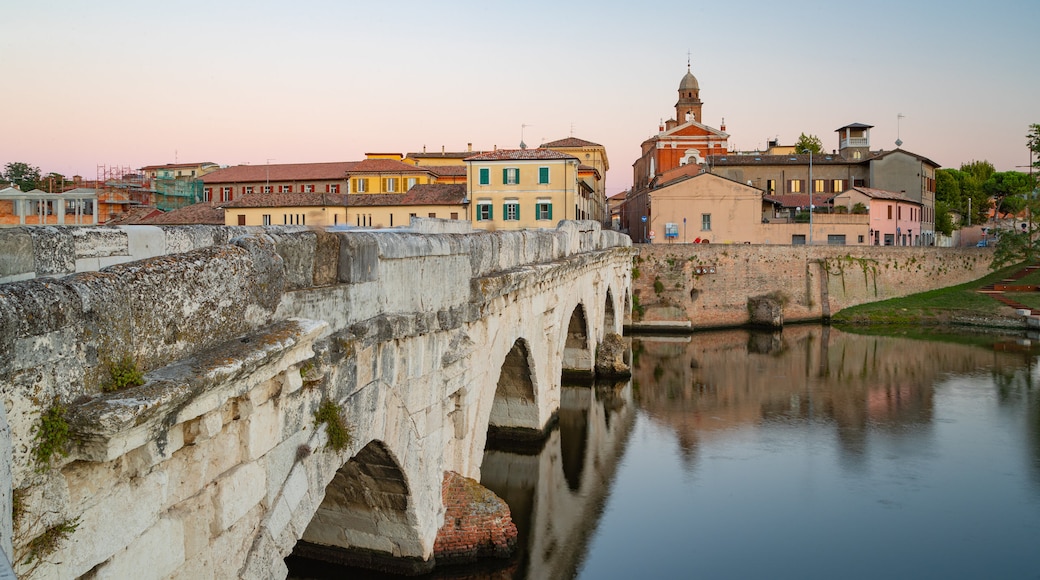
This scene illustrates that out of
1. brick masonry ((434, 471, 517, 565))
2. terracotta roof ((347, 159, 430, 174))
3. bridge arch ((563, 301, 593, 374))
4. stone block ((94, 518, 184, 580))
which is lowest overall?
brick masonry ((434, 471, 517, 565))

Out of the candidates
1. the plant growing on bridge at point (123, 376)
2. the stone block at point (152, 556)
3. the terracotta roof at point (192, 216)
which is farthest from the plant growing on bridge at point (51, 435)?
the terracotta roof at point (192, 216)

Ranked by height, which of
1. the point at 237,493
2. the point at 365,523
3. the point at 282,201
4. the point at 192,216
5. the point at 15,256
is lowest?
the point at 365,523

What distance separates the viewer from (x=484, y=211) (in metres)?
41.0

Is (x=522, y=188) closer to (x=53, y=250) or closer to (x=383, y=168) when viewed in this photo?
(x=383, y=168)

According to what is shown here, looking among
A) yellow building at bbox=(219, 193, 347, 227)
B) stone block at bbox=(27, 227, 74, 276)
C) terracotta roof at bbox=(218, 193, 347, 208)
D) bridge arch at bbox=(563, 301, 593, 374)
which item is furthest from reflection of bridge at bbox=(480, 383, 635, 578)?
terracotta roof at bbox=(218, 193, 347, 208)

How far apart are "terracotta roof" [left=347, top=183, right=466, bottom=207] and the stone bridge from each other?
105ft

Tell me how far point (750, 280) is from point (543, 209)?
10530 millimetres

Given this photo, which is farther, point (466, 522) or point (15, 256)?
point (466, 522)

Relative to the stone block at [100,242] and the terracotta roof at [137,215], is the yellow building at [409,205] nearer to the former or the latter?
the terracotta roof at [137,215]

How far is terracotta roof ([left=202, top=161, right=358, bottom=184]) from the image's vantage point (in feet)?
172

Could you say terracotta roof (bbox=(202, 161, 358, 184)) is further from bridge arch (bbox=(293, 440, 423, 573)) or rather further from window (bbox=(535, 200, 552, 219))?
bridge arch (bbox=(293, 440, 423, 573))

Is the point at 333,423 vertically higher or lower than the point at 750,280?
lower

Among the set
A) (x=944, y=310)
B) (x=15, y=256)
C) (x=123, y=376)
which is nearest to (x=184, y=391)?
(x=123, y=376)

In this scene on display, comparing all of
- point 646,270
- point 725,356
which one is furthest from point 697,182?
point 725,356
